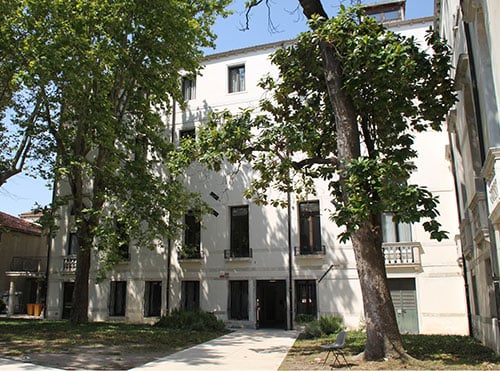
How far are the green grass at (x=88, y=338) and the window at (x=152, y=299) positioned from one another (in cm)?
373

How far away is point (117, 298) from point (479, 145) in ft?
58.4

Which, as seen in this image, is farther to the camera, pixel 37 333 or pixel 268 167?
pixel 37 333

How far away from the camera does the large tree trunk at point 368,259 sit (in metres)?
9.16

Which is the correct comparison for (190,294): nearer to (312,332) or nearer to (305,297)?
(305,297)

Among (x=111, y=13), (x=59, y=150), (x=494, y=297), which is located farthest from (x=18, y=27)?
(x=494, y=297)

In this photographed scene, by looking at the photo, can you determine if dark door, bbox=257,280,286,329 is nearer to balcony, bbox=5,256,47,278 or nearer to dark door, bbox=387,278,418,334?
dark door, bbox=387,278,418,334

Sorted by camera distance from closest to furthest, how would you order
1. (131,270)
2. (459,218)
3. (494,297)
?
(494,297)
(459,218)
(131,270)

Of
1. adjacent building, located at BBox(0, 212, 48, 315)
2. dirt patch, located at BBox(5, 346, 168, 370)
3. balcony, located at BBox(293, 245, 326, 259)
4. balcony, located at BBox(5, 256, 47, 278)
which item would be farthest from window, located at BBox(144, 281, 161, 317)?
balcony, located at BBox(5, 256, 47, 278)

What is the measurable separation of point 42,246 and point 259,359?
27.0 meters

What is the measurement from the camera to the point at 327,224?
1877 cm

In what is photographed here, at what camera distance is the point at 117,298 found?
21641 mm

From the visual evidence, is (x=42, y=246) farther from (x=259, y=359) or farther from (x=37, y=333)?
(x=259, y=359)

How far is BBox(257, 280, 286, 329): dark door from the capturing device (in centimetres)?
1971

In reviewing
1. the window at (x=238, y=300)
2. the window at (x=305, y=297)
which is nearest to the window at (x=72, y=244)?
the window at (x=238, y=300)
